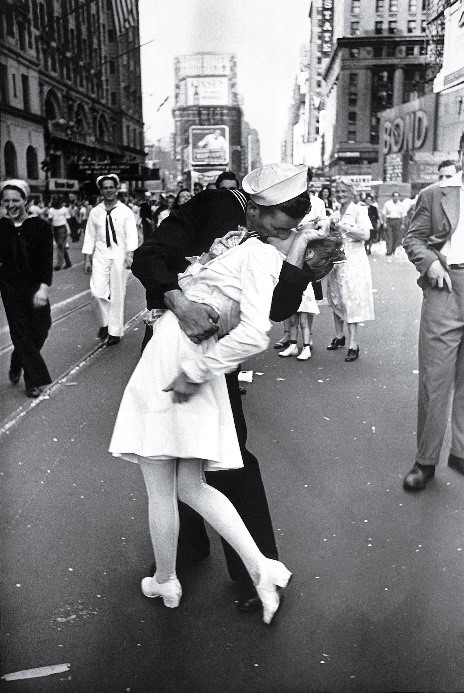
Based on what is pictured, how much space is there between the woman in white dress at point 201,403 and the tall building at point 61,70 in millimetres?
741

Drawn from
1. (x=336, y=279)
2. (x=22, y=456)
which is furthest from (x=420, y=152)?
Result: (x=22, y=456)

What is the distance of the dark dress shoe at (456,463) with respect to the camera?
4.17m

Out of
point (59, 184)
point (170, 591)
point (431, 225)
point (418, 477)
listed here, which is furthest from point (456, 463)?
point (59, 184)

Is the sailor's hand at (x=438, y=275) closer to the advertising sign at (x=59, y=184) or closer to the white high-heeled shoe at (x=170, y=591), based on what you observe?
the white high-heeled shoe at (x=170, y=591)

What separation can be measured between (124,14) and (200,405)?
5.11 feet

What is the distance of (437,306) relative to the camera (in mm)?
3820

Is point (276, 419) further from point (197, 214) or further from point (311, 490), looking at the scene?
point (197, 214)

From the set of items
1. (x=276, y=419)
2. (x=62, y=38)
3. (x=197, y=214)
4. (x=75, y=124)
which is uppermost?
(x=62, y=38)

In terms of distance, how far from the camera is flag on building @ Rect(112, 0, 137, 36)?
2.70 m

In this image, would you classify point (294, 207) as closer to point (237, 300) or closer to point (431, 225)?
point (237, 300)

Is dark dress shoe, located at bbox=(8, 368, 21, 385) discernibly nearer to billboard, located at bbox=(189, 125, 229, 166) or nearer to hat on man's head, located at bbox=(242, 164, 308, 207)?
hat on man's head, located at bbox=(242, 164, 308, 207)

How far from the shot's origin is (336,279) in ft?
24.3

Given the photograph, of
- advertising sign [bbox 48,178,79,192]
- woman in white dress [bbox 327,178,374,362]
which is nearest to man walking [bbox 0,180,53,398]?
woman in white dress [bbox 327,178,374,362]

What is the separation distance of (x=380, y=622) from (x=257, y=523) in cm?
58
